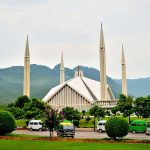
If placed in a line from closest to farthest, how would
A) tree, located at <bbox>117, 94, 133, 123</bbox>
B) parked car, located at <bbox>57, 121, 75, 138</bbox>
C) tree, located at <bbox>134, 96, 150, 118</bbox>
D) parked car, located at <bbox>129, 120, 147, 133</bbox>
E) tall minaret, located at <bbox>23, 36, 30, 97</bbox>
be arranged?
parked car, located at <bbox>57, 121, 75, 138</bbox>, parked car, located at <bbox>129, 120, 147, 133</bbox>, tree, located at <bbox>134, 96, 150, 118</bbox>, tree, located at <bbox>117, 94, 133, 123</bbox>, tall minaret, located at <bbox>23, 36, 30, 97</bbox>

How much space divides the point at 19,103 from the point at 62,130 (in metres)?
34.3

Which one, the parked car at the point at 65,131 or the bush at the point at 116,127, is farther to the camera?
the parked car at the point at 65,131

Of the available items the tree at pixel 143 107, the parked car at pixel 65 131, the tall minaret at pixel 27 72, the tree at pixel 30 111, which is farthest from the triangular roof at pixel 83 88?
the parked car at pixel 65 131

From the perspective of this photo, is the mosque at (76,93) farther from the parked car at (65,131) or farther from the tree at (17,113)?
the parked car at (65,131)

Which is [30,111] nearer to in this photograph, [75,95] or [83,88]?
[75,95]

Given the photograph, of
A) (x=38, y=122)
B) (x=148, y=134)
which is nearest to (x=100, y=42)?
(x=38, y=122)

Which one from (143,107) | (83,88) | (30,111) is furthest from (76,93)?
(143,107)

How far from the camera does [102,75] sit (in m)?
58.3

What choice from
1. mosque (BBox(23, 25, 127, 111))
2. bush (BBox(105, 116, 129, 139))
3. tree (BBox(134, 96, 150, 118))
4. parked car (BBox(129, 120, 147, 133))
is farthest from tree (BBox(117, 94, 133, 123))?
mosque (BBox(23, 25, 127, 111))

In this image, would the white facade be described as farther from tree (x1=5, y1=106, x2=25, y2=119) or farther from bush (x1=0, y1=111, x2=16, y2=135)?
bush (x1=0, y1=111, x2=16, y2=135)

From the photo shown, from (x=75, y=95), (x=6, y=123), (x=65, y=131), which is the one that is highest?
(x=75, y=95)

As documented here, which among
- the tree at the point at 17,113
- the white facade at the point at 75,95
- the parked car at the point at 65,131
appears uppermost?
the white facade at the point at 75,95

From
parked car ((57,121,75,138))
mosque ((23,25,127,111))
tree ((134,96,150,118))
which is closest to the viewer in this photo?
parked car ((57,121,75,138))

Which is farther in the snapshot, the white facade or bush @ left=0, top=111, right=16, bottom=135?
the white facade
